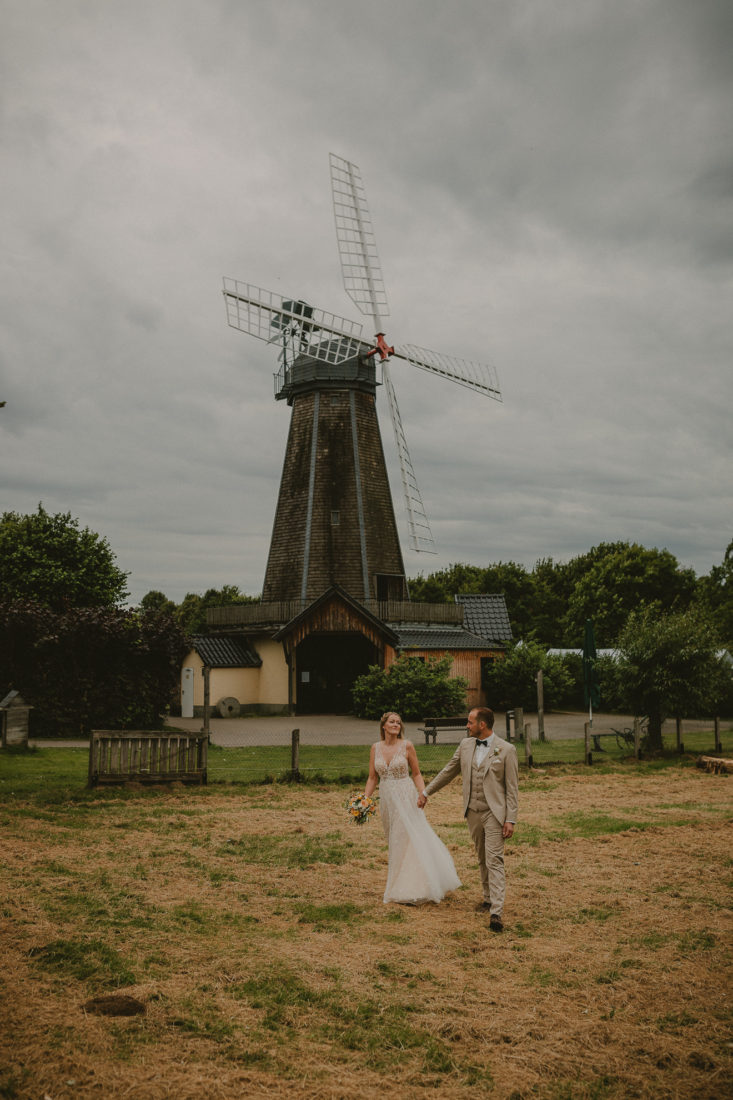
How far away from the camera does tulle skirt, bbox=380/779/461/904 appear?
8070 millimetres

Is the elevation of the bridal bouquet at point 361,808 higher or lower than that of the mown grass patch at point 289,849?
higher

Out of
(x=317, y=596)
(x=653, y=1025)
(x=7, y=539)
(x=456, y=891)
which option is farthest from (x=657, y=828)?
(x=7, y=539)

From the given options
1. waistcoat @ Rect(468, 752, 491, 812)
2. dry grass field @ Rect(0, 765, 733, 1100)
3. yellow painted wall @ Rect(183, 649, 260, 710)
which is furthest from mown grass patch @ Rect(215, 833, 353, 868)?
yellow painted wall @ Rect(183, 649, 260, 710)

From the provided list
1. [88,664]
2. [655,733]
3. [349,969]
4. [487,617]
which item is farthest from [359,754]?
[487,617]

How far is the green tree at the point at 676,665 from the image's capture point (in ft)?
64.7

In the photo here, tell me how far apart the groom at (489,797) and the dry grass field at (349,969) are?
36cm

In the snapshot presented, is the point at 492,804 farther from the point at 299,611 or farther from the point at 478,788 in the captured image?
the point at 299,611

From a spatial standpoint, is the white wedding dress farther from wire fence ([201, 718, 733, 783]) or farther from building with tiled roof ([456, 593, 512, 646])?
building with tiled roof ([456, 593, 512, 646])

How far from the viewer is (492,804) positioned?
25.3ft

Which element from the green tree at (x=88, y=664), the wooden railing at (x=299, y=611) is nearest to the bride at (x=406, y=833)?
the green tree at (x=88, y=664)

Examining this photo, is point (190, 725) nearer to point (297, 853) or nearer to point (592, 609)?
point (297, 853)

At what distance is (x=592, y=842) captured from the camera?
1095cm

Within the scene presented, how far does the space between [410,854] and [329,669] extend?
1065 inches

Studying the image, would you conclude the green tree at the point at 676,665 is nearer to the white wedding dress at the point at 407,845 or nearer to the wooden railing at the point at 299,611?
the white wedding dress at the point at 407,845
